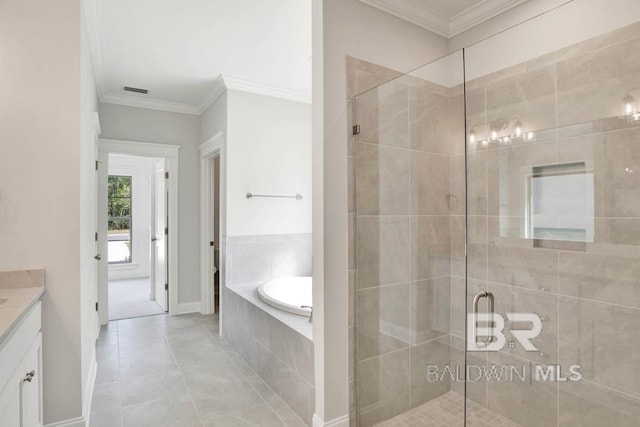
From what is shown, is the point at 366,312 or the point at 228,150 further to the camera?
the point at 228,150

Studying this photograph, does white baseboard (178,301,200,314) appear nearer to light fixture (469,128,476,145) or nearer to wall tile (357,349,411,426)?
wall tile (357,349,411,426)

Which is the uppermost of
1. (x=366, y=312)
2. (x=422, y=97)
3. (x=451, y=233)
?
(x=422, y=97)

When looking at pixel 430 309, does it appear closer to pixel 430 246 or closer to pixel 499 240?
pixel 430 246

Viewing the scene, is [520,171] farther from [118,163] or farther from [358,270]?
[118,163]

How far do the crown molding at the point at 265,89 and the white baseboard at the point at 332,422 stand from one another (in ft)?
10.5

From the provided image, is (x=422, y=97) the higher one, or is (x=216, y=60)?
(x=216, y=60)

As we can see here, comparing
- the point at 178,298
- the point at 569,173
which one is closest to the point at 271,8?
the point at 569,173

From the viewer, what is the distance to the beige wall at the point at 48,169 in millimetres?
1863

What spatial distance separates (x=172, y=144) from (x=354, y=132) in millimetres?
3278

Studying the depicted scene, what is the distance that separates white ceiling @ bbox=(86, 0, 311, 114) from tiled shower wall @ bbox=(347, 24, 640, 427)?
1.04 meters

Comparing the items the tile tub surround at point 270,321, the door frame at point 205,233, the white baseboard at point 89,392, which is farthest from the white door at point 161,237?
the white baseboard at point 89,392

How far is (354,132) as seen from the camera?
2.15 m

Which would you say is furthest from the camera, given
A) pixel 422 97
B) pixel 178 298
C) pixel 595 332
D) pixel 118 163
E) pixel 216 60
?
pixel 118 163

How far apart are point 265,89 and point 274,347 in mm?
2724
